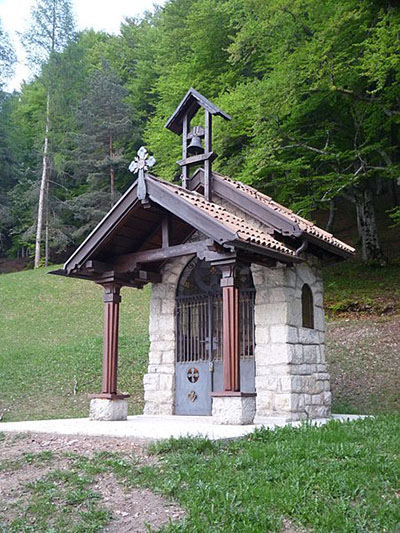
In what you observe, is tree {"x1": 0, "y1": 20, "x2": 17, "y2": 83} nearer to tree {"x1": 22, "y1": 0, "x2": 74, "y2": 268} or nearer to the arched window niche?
tree {"x1": 22, "y1": 0, "x2": 74, "y2": 268}

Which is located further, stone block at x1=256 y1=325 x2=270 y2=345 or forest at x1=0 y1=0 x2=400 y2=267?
forest at x1=0 y1=0 x2=400 y2=267

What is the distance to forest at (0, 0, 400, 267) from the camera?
15.1 metres

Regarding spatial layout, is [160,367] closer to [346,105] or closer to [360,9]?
[360,9]

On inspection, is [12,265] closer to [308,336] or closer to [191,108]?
[191,108]

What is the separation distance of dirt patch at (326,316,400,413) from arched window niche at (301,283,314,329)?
2.12m

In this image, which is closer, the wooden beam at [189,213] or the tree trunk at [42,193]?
the wooden beam at [189,213]

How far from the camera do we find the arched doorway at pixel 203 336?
9.45 metres

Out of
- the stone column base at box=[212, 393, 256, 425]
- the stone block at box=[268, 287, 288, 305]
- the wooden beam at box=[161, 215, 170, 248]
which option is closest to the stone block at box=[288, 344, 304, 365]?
the stone block at box=[268, 287, 288, 305]

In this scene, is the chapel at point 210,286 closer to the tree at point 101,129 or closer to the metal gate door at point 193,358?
the metal gate door at point 193,358

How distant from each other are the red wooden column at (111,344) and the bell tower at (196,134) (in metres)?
2.20

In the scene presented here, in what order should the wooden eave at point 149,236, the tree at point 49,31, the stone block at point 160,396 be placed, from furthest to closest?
the tree at point 49,31, the stone block at point 160,396, the wooden eave at point 149,236

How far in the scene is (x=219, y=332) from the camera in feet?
32.0

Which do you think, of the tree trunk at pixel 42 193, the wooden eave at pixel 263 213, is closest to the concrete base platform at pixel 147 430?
the wooden eave at pixel 263 213

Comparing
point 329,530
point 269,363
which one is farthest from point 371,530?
point 269,363
